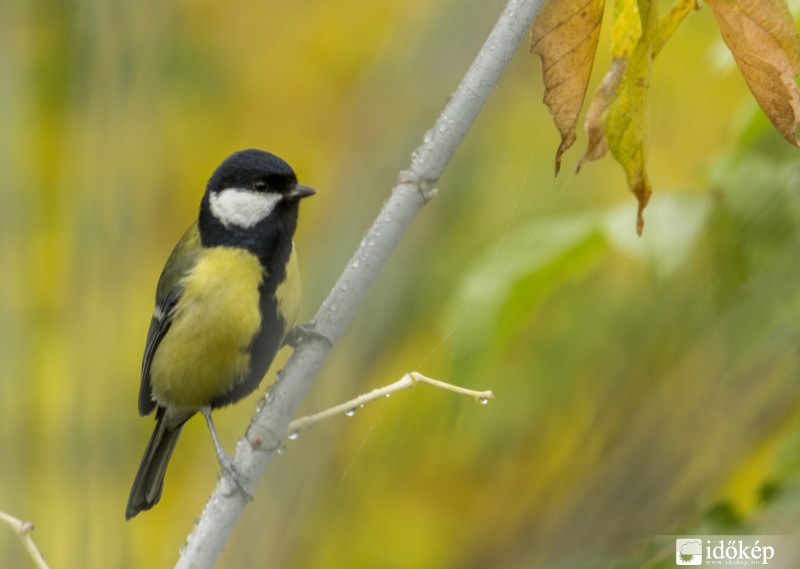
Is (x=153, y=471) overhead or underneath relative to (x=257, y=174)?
underneath

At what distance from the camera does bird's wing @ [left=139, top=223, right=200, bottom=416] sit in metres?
1.27

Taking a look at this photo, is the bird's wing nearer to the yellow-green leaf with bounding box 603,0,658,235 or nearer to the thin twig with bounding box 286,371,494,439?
the thin twig with bounding box 286,371,494,439

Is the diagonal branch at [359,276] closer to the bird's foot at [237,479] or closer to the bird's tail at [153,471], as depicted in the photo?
the bird's foot at [237,479]

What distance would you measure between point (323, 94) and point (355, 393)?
0.96 metres

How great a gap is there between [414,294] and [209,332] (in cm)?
47

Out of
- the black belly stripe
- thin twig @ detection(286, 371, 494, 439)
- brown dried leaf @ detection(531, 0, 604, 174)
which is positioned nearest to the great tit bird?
the black belly stripe

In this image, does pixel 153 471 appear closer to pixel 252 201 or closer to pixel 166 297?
pixel 166 297

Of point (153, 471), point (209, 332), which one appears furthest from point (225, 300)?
point (153, 471)

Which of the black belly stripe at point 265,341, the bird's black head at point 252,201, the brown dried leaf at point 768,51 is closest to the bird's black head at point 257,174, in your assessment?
the bird's black head at point 252,201

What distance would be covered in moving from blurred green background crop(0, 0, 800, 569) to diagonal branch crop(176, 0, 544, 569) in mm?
248

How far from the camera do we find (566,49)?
60 cm

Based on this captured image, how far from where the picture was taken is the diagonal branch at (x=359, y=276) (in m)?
0.60

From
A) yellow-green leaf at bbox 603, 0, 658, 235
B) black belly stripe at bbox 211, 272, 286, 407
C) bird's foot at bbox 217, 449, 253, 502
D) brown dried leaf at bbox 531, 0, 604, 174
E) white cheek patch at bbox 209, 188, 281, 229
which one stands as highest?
brown dried leaf at bbox 531, 0, 604, 174

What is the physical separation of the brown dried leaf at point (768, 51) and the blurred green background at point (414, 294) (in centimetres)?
→ 30
